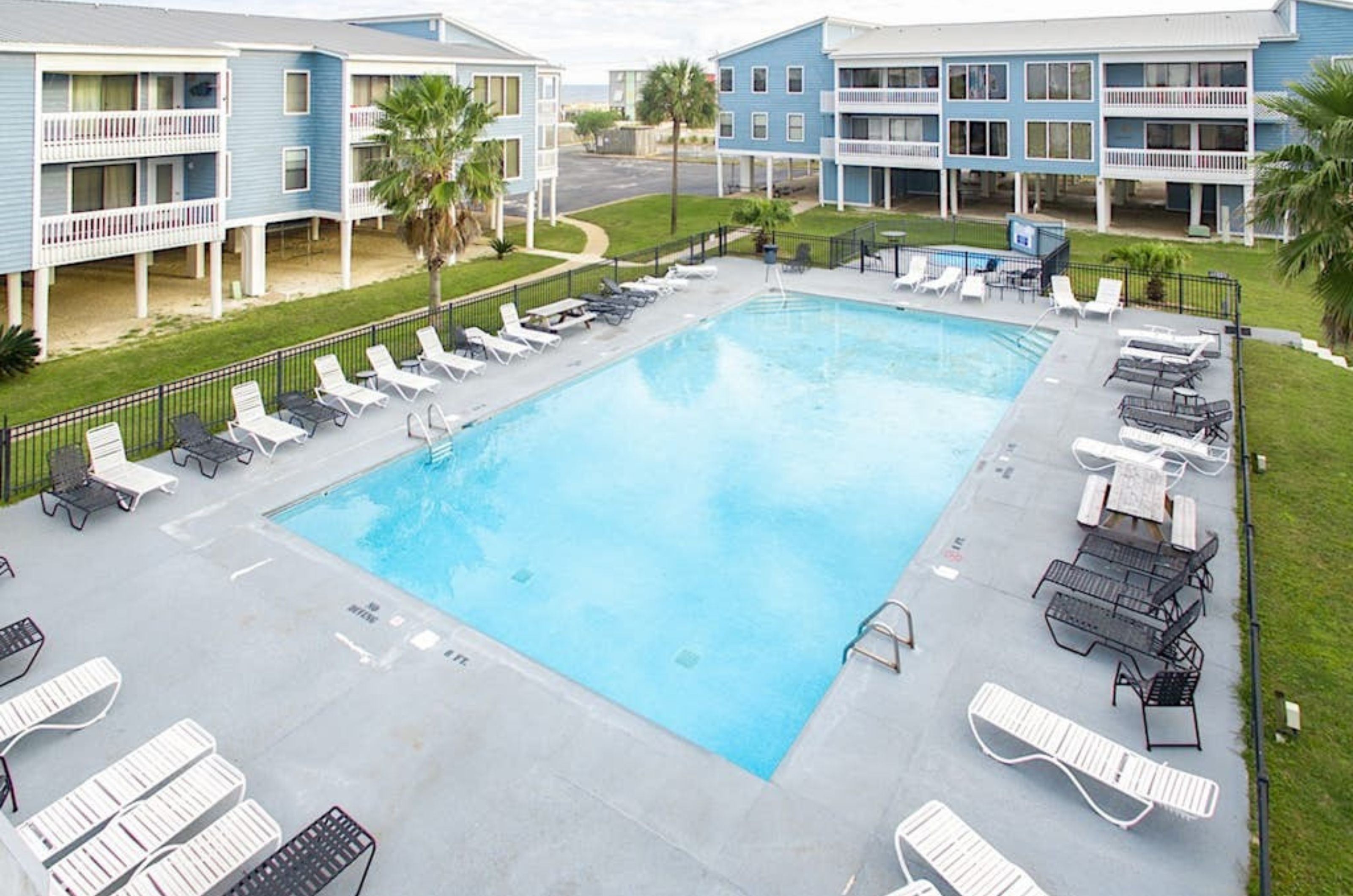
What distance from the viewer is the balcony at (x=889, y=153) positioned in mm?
45781

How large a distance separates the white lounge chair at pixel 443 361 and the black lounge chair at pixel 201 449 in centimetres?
585

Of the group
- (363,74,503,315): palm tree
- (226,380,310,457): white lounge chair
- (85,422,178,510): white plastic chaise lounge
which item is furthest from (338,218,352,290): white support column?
(85,422,178,510): white plastic chaise lounge

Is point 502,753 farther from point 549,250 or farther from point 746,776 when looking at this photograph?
point 549,250

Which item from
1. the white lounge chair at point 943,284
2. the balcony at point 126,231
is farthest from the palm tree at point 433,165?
the white lounge chair at point 943,284

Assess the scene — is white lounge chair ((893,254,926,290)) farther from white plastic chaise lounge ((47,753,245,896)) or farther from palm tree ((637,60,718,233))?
white plastic chaise lounge ((47,753,245,896))

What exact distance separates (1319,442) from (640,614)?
550 inches

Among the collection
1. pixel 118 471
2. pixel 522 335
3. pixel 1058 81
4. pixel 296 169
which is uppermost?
pixel 1058 81

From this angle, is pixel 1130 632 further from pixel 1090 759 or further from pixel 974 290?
pixel 974 290

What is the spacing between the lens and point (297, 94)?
30469 mm

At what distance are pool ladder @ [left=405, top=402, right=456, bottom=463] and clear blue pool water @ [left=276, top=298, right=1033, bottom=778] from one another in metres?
0.32

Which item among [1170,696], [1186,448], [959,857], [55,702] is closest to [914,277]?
[1186,448]

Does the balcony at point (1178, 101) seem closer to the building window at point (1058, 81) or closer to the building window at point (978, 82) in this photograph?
the building window at point (1058, 81)

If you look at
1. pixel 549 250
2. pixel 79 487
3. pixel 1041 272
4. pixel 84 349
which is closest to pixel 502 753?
pixel 79 487

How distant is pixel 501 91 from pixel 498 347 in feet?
62.3
